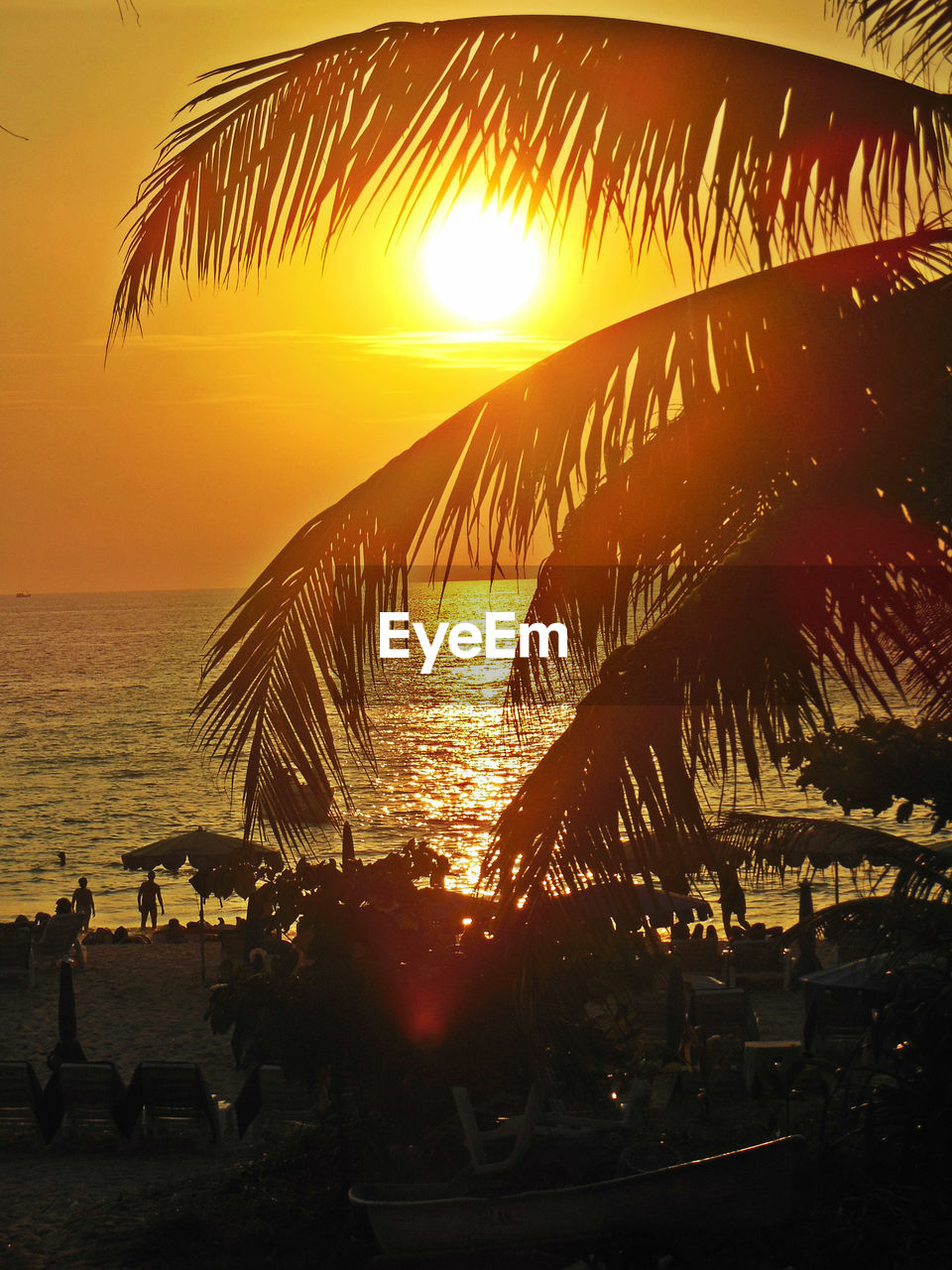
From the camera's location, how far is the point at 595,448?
3521 millimetres

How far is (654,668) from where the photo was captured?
342cm

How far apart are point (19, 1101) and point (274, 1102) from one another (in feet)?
7.91

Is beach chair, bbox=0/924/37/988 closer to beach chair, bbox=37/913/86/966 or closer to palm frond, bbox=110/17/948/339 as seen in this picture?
beach chair, bbox=37/913/86/966

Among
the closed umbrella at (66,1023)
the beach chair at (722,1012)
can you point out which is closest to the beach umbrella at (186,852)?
the closed umbrella at (66,1023)

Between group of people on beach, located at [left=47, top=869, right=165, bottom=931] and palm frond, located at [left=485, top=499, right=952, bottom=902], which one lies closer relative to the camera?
palm frond, located at [left=485, top=499, right=952, bottom=902]

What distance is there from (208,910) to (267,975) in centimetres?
2798

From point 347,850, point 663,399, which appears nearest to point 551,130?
point 663,399

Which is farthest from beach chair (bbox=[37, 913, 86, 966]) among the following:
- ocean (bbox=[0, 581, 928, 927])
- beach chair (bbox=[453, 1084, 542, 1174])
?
beach chair (bbox=[453, 1084, 542, 1174])

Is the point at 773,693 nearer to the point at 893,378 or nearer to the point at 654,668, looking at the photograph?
the point at 654,668

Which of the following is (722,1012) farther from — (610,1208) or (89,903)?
(89,903)

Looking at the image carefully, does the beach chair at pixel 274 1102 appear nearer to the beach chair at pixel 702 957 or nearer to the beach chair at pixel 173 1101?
the beach chair at pixel 173 1101

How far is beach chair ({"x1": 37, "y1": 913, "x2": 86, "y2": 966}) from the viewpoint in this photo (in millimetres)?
21531

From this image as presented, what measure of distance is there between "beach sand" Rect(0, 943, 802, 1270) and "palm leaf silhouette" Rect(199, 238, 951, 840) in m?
5.89

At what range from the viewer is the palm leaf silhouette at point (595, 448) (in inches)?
129
